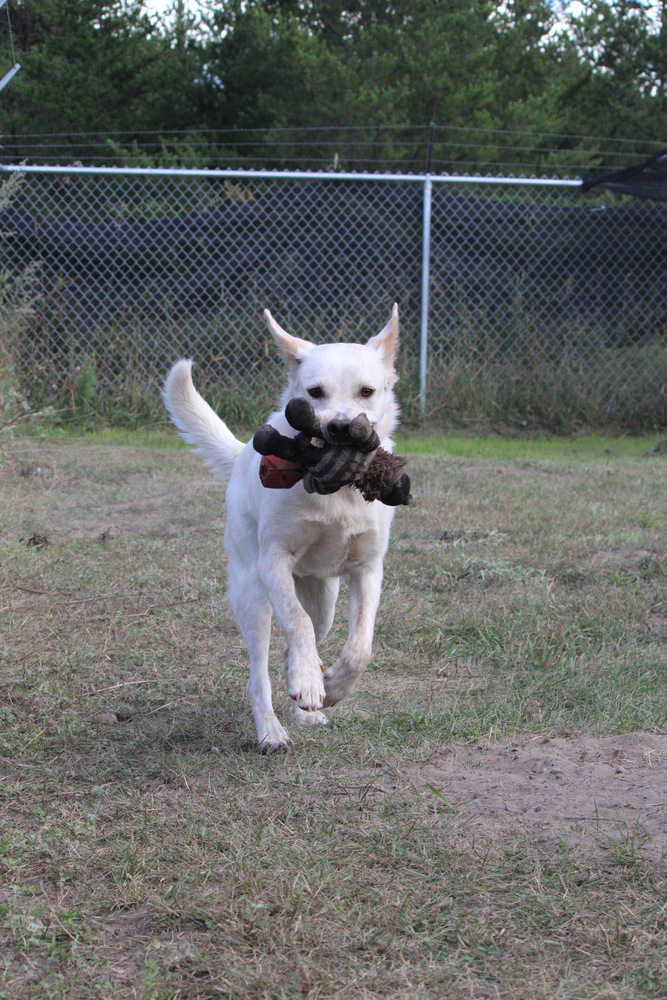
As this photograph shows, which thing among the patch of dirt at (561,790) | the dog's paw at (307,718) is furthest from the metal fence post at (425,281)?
the patch of dirt at (561,790)

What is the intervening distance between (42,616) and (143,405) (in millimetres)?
5024

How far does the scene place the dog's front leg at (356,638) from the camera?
2672mm

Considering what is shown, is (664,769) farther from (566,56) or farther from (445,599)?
(566,56)

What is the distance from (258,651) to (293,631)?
0.34 metres

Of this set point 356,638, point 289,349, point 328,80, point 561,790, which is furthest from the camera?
point 328,80

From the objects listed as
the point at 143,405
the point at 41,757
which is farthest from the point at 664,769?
the point at 143,405

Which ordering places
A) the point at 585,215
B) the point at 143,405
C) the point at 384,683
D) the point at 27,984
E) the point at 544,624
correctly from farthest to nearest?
the point at 585,215 < the point at 143,405 < the point at 544,624 < the point at 384,683 < the point at 27,984

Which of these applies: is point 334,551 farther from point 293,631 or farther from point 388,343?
point 388,343

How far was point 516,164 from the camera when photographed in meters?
14.0

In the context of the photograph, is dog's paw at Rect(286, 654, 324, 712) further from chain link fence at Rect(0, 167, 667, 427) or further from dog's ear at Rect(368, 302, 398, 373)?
chain link fence at Rect(0, 167, 667, 427)

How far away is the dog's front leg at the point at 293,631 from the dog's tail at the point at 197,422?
0.93 meters

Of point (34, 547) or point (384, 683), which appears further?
point (34, 547)

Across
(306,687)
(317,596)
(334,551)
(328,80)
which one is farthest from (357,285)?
(306,687)

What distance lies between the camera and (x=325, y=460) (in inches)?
103
